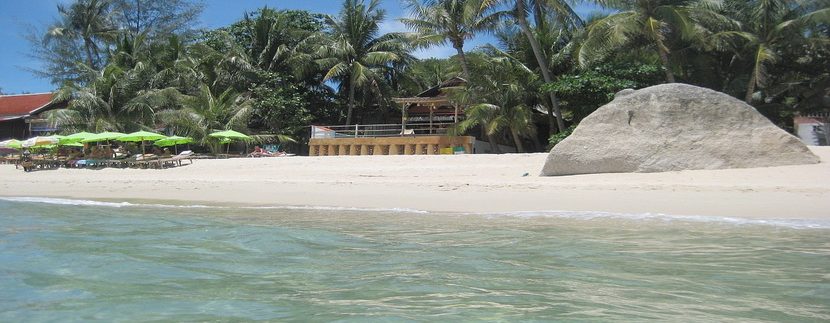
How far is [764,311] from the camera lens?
11.8 feet

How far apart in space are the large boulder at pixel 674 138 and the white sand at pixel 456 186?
451 millimetres

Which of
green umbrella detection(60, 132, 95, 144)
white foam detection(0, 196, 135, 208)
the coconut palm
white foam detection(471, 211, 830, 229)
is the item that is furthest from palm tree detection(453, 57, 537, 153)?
the coconut palm

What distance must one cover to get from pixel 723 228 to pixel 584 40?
50.1 feet

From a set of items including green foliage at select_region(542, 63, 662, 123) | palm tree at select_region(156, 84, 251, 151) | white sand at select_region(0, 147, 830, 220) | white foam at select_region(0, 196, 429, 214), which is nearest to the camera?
white sand at select_region(0, 147, 830, 220)

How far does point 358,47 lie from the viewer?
99.6 feet

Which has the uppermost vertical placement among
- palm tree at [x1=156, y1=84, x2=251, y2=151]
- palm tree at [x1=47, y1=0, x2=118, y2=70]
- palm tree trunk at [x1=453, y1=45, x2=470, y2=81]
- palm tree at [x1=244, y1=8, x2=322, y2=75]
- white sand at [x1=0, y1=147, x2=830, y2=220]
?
palm tree at [x1=47, y1=0, x2=118, y2=70]

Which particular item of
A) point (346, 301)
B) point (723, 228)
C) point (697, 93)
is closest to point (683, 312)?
point (346, 301)

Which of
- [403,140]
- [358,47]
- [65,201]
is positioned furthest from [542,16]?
[65,201]

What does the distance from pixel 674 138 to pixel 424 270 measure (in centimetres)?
921

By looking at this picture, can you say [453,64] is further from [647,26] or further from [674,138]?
[674,138]

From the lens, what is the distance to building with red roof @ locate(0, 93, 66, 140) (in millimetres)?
32125

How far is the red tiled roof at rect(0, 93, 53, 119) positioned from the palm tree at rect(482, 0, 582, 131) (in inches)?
1066

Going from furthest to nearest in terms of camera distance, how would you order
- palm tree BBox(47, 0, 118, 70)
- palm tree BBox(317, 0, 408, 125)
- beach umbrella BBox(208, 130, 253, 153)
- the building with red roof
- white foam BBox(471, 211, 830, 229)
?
palm tree BBox(47, 0, 118, 70), the building with red roof, palm tree BBox(317, 0, 408, 125), beach umbrella BBox(208, 130, 253, 153), white foam BBox(471, 211, 830, 229)

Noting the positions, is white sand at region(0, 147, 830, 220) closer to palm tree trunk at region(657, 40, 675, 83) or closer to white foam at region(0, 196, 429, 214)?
white foam at region(0, 196, 429, 214)
